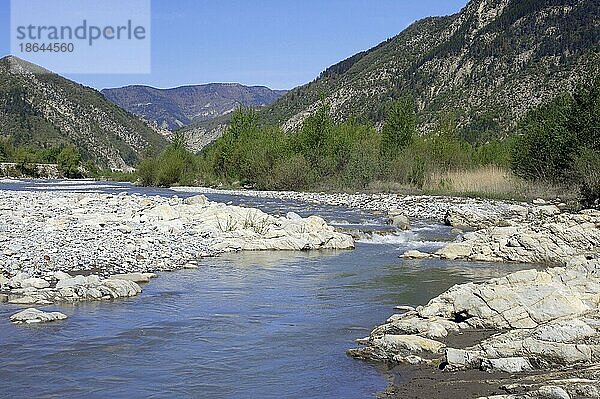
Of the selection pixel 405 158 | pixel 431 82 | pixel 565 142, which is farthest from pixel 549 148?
pixel 431 82

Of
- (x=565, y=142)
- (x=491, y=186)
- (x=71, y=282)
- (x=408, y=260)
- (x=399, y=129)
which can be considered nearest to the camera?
(x=71, y=282)

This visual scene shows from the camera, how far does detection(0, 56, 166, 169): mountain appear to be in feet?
503

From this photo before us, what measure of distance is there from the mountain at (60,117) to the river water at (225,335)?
5410 inches

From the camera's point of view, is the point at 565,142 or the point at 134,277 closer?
the point at 134,277

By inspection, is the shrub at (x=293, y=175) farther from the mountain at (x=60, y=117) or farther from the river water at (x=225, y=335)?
the mountain at (x=60, y=117)

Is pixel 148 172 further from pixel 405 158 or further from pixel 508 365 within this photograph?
pixel 508 365

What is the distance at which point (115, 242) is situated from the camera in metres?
20.8

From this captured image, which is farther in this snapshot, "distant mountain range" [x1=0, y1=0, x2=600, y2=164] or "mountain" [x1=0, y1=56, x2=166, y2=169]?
"mountain" [x1=0, y1=56, x2=166, y2=169]

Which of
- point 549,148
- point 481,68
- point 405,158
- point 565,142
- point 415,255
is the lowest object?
point 415,255

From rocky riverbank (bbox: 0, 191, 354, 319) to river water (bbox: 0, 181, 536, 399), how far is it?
806 millimetres

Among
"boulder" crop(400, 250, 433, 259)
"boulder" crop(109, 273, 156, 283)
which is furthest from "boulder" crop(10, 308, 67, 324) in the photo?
"boulder" crop(400, 250, 433, 259)

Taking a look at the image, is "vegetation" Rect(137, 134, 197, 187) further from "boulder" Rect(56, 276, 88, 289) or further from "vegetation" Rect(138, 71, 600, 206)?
"boulder" Rect(56, 276, 88, 289)

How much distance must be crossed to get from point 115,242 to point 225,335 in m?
10.1

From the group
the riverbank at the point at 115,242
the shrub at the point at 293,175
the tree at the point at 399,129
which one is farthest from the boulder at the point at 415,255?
the shrub at the point at 293,175
